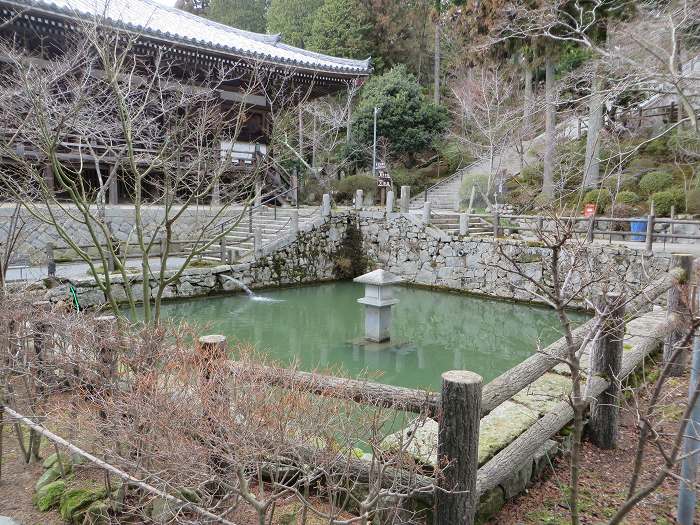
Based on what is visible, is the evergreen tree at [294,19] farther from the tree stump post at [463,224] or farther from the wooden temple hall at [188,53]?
the tree stump post at [463,224]

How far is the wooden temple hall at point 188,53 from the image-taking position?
8.91 metres

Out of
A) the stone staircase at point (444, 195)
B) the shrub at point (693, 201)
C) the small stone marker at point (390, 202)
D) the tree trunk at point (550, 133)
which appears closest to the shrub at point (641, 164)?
the tree trunk at point (550, 133)

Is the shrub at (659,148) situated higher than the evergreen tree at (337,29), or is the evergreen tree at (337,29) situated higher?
the evergreen tree at (337,29)

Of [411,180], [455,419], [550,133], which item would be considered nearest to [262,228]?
[550,133]

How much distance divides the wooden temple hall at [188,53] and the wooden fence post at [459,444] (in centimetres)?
548

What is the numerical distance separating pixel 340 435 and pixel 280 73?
11757mm

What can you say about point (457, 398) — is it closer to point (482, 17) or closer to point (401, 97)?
point (482, 17)

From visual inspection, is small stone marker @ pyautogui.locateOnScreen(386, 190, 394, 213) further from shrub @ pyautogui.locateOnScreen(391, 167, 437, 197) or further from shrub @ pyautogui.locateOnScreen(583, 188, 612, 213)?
shrub @ pyautogui.locateOnScreen(391, 167, 437, 197)

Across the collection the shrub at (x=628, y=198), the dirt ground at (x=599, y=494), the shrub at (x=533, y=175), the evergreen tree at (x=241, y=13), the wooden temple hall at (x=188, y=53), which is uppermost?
the evergreen tree at (x=241, y=13)

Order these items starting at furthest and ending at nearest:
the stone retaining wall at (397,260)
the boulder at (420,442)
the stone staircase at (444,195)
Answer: the stone staircase at (444,195)
the stone retaining wall at (397,260)
the boulder at (420,442)

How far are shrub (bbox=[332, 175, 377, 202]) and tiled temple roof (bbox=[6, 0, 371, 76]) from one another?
14.4 feet

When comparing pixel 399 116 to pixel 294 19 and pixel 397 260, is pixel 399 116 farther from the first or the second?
pixel 294 19

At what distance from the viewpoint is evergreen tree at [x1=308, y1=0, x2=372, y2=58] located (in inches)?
915

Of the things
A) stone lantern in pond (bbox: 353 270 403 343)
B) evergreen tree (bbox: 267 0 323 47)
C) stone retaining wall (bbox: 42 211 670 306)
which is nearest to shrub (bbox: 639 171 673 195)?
stone retaining wall (bbox: 42 211 670 306)
